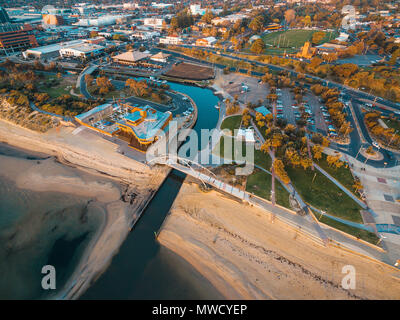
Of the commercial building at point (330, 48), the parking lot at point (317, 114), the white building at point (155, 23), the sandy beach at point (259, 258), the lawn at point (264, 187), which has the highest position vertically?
the white building at point (155, 23)

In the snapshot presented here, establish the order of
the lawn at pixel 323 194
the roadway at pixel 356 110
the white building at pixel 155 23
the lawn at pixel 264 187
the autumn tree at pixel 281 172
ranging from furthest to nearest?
the white building at pixel 155 23, the roadway at pixel 356 110, the autumn tree at pixel 281 172, the lawn at pixel 264 187, the lawn at pixel 323 194

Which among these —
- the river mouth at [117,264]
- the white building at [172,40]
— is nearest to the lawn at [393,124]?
the river mouth at [117,264]

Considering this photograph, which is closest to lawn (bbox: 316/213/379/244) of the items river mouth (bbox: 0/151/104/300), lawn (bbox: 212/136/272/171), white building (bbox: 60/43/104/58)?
lawn (bbox: 212/136/272/171)

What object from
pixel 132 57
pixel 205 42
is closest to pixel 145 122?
pixel 132 57

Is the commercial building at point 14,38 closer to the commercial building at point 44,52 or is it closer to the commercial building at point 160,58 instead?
the commercial building at point 44,52

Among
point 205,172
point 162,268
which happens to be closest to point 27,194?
point 162,268

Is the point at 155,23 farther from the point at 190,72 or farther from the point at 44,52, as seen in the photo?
the point at 190,72
